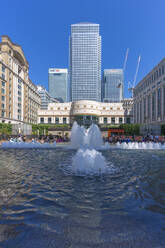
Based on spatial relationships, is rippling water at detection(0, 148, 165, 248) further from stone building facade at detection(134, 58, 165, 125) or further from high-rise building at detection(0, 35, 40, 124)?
stone building facade at detection(134, 58, 165, 125)

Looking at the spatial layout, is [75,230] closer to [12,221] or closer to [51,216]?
[51,216]

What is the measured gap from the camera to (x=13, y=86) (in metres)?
58.0

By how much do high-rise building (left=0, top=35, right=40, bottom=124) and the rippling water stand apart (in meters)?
51.8

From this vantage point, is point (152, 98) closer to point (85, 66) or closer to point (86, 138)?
point (86, 138)

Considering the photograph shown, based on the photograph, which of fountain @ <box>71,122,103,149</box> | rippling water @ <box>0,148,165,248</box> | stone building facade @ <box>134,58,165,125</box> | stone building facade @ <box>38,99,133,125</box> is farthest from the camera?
stone building facade @ <box>38,99,133,125</box>

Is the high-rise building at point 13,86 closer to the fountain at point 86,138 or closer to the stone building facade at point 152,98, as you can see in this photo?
the fountain at point 86,138

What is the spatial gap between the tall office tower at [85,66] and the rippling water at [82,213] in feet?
534

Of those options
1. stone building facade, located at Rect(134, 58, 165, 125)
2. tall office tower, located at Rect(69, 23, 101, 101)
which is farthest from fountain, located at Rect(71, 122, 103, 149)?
tall office tower, located at Rect(69, 23, 101, 101)

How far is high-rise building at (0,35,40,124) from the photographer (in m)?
52.1

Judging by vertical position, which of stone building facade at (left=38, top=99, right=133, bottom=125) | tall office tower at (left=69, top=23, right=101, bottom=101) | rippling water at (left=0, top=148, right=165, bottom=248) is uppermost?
tall office tower at (left=69, top=23, right=101, bottom=101)

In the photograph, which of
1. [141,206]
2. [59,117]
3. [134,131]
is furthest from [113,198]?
[59,117]

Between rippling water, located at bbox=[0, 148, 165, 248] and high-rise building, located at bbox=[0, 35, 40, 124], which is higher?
high-rise building, located at bbox=[0, 35, 40, 124]

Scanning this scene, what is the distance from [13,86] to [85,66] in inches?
4953

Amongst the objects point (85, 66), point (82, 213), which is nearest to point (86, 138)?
point (82, 213)
